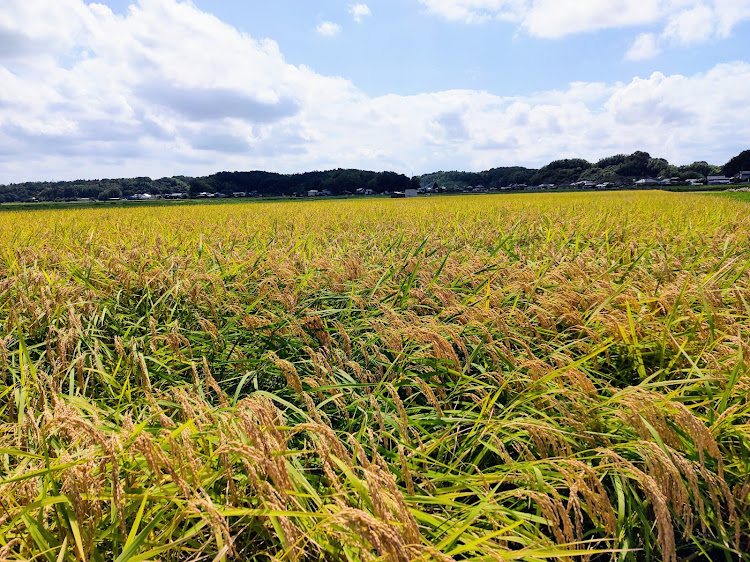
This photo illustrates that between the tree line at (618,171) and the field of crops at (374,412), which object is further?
the tree line at (618,171)

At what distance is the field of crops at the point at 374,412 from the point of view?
1.49 metres

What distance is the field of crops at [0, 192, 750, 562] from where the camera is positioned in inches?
58.8

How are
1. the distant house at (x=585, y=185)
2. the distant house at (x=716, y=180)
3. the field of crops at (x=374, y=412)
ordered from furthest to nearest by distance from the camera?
the distant house at (x=716, y=180), the distant house at (x=585, y=185), the field of crops at (x=374, y=412)

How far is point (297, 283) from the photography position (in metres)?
4.17

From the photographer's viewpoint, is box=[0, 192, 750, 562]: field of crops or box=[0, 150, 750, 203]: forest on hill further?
box=[0, 150, 750, 203]: forest on hill

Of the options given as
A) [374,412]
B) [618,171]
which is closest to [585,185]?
[618,171]

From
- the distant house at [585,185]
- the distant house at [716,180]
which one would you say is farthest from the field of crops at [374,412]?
the distant house at [716,180]

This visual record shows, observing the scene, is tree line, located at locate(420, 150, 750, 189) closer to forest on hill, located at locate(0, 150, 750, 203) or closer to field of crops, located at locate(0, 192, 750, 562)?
forest on hill, located at locate(0, 150, 750, 203)

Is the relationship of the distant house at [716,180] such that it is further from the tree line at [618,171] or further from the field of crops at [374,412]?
the field of crops at [374,412]

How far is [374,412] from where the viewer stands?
6.83 feet

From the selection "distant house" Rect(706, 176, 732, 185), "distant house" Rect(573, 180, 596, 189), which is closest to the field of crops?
"distant house" Rect(573, 180, 596, 189)

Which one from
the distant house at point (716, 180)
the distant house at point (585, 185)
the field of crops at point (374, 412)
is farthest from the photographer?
the distant house at point (716, 180)

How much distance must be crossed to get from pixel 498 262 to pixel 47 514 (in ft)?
14.7

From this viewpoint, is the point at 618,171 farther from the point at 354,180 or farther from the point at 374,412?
the point at 374,412
